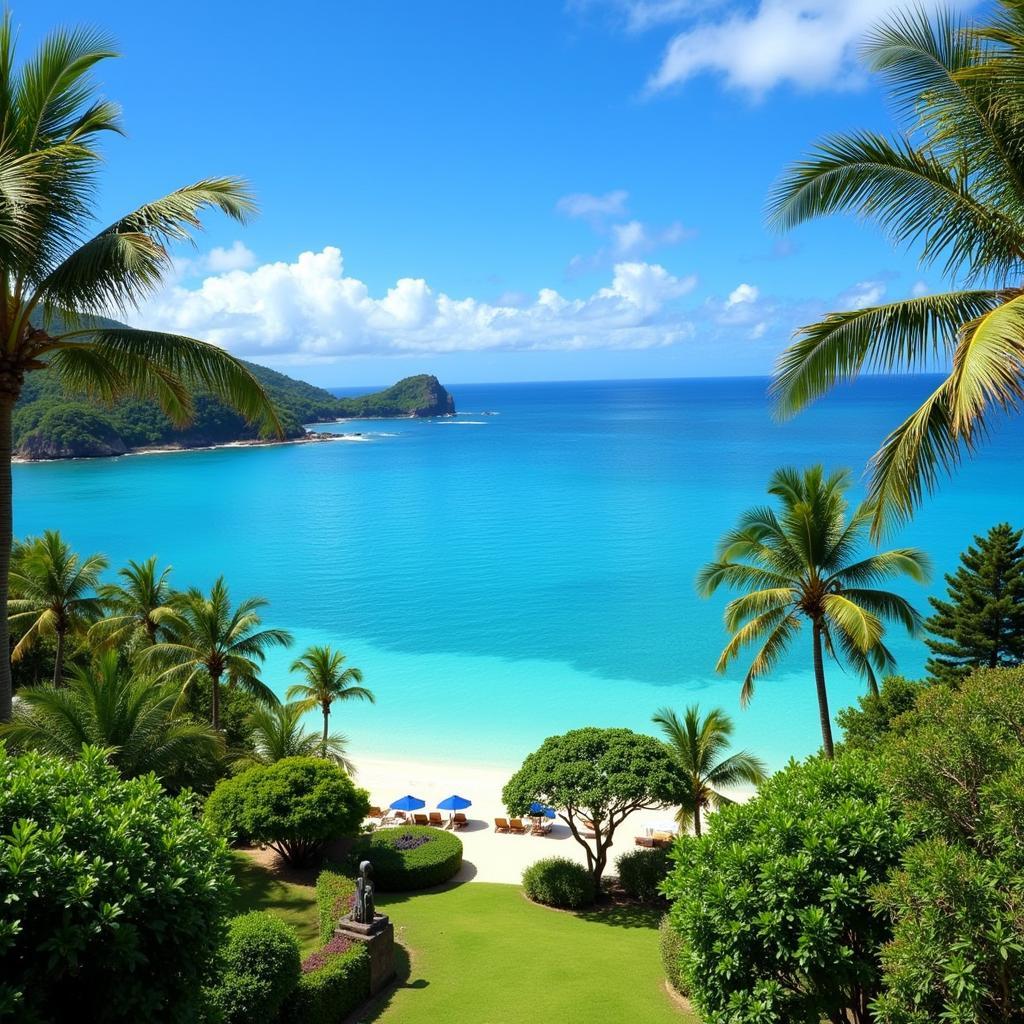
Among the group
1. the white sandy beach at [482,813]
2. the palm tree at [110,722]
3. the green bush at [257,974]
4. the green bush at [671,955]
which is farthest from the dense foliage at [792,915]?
the white sandy beach at [482,813]

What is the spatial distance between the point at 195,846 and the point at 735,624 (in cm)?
1277

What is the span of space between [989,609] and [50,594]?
1041 inches

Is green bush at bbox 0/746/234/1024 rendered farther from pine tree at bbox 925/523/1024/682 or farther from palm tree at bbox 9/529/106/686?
pine tree at bbox 925/523/1024/682

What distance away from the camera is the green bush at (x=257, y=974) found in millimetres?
9766

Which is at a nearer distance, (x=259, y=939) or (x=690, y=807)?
(x=259, y=939)

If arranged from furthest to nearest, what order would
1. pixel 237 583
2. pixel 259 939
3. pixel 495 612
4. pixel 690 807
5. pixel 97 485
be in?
pixel 97 485
pixel 237 583
pixel 495 612
pixel 690 807
pixel 259 939

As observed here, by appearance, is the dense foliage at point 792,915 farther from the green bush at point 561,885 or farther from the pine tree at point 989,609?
the pine tree at point 989,609

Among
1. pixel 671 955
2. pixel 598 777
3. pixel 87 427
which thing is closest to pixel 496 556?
pixel 598 777

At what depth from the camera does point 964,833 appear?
643 cm

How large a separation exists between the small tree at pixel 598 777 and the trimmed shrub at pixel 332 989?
523 cm

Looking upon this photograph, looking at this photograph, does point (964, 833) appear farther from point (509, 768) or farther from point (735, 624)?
point (509, 768)

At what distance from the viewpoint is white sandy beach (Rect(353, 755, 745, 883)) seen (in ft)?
68.1

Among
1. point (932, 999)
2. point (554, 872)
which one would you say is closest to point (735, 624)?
point (554, 872)

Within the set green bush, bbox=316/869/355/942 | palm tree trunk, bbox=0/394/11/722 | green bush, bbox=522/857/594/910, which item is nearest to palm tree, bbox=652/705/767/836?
green bush, bbox=522/857/594/910
